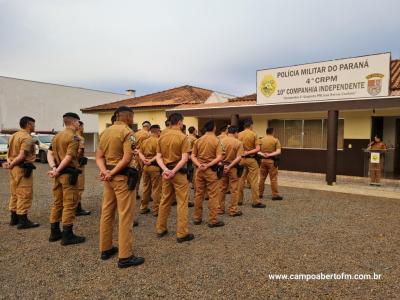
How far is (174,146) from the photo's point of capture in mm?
4570

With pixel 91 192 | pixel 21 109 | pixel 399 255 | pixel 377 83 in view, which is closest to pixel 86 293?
pixel 399 255

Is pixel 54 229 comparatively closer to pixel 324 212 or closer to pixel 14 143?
pixel 14 143

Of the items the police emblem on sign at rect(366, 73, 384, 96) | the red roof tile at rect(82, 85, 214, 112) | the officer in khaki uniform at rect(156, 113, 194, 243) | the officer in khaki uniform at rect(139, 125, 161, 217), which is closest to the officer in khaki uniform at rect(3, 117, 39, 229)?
the officer in khaki uniform at rect(139, 125, 161, 217)

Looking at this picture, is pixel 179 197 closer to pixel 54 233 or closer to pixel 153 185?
pixel 153 185

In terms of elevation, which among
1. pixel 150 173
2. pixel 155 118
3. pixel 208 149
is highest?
pixel 155 118

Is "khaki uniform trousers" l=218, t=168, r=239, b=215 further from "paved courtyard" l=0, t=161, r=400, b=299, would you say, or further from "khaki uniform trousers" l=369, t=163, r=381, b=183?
"khaki uniform trousers" l=369, t=163, r=381, b=183

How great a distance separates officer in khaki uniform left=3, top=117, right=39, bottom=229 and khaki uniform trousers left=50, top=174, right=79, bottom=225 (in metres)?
1.03

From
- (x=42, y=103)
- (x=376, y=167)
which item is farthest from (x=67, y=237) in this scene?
(x=42, y=103)

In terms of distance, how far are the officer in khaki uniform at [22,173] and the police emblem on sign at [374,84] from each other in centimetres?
904

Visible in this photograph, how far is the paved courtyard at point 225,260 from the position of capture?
3135 mm

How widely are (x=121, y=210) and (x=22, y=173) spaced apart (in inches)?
103

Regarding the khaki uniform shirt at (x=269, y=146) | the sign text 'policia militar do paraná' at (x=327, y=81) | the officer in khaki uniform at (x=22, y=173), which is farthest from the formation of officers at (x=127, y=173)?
the sign text 'policia militar do paraná' at (x=327, y=81)

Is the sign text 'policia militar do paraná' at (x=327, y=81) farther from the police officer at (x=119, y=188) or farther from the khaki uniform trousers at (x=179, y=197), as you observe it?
the police officer at (x=119, y=188)

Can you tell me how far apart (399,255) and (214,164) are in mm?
2886
